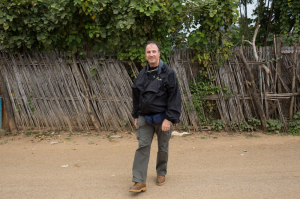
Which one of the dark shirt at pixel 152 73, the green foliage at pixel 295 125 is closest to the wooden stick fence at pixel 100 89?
the green foliage at pixel 295 125

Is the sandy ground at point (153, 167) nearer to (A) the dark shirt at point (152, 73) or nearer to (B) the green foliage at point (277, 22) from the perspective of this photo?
(A) the dark shirt at point (152, 73)

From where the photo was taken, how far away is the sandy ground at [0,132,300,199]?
10.3 feet

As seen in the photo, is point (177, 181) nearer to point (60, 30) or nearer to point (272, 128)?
point (272, 128)

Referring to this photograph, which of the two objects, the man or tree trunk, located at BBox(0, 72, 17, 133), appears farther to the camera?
tree trunk, located at BBox(0, 72, 17, 133)

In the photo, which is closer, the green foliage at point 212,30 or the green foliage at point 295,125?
the green foliage at point 212,30

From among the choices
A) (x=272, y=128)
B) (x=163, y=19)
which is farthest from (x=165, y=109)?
(x=272, y=128)

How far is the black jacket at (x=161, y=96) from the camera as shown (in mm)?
3053

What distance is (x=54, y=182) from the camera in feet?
11.3

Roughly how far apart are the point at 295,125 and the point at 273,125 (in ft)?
1.88

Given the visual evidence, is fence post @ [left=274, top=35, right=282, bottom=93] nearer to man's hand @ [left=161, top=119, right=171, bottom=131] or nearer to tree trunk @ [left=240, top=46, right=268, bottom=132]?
tree trunk @ [left=240, top=46, right=268, bottom=132]

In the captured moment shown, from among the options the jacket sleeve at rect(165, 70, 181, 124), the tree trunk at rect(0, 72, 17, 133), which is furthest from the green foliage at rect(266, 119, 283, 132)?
the tree trunk at rect(0, 72, 17, 133)

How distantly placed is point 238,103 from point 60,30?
185 inches

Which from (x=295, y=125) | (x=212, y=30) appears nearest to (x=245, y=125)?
(x=295, y=125)

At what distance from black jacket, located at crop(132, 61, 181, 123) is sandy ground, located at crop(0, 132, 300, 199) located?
3.40ft
